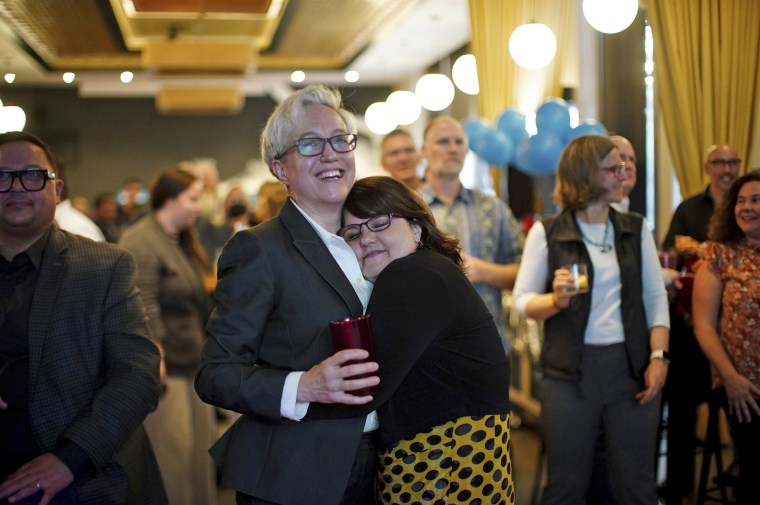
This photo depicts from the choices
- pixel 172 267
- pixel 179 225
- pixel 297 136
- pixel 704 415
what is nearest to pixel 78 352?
pixel 297 136

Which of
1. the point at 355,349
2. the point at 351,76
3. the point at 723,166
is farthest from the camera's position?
the point at 351,76

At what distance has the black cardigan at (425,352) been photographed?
1920mm

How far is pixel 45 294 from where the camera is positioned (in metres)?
2.33

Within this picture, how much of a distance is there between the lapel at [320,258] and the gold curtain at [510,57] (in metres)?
3.69

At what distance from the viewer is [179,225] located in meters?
4.47

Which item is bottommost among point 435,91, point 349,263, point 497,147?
point 349,263

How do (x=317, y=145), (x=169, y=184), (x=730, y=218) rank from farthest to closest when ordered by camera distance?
(x=169, y=184) < (x=730, y=218) < (x=317, y=145)

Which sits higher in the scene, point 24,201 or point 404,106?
point 404,106

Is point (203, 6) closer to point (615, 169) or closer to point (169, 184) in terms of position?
point (169, 184)

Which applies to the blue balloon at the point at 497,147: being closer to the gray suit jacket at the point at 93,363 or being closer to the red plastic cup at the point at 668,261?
the red plastic cup at the point at 668,261

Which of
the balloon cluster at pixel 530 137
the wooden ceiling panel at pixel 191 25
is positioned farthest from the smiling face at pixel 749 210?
the wooden ceiling panel at pixel 191 25

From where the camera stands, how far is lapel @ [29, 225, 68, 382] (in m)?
2.28

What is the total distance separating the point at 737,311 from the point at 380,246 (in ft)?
5.93

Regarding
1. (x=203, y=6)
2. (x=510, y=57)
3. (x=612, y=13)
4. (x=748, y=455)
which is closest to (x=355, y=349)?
(x=748, y=455)
